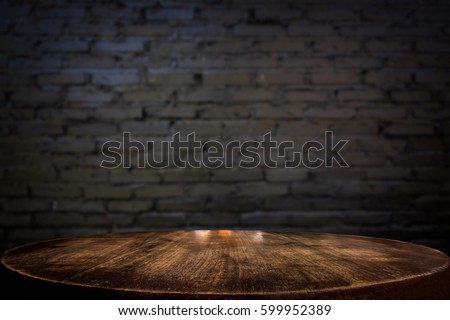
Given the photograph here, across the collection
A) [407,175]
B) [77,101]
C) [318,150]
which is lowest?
[407,175]

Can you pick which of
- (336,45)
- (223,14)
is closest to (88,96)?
(223,14)

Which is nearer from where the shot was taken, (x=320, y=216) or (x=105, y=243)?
(x=105, y=243)

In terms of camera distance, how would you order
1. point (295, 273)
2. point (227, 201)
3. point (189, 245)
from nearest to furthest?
point (295, 273)
point (189, 245)
point (227, 201)

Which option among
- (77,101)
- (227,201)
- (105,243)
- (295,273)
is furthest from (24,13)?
(295,273)

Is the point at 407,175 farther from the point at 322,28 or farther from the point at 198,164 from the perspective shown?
the point at 198,164

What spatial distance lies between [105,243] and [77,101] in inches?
57.0

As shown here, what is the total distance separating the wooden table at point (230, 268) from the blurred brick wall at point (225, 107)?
1.21 meters

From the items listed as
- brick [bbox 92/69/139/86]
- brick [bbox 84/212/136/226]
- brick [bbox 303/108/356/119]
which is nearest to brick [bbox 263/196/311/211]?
brick [bbox 303/108/356/119]

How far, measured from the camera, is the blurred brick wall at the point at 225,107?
2.07 meters

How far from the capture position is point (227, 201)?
6.78ft

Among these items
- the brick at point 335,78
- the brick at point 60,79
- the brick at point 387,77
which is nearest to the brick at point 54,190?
the brick at point 60,79

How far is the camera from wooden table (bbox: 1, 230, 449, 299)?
461 millimetres

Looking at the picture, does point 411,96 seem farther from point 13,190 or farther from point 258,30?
point 13,190

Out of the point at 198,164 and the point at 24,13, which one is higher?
the point at 24,13
